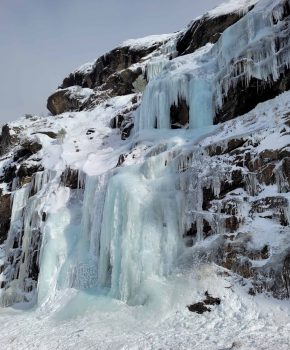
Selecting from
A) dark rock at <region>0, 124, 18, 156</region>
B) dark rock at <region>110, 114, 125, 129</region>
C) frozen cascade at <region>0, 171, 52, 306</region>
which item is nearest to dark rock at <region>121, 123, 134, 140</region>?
dark rock at <region>110, 114, 125, 129</region>

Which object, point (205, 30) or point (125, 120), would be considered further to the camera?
point (205, 30)

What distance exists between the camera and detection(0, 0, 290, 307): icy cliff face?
35.4 ft

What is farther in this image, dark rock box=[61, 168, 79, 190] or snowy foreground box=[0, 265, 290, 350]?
dark rock box=[61, 168, 79, 190]

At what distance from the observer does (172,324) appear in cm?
963

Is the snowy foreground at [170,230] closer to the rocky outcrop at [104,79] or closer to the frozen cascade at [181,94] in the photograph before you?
the frozen cascade at [181,94]

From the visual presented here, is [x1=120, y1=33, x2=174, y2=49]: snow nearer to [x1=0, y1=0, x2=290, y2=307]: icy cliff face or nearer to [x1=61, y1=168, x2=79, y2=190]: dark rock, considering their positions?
[x1=0, y1=0, x2=290, y2=307]: icy cliff face

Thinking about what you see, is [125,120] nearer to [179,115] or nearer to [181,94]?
[179,115]

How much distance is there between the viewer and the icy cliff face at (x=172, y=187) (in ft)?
35.4

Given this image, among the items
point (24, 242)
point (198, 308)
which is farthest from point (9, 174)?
point (198, 308)

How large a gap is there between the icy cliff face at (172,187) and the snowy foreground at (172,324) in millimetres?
398

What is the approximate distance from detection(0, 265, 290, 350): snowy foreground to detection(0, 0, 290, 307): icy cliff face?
40cm

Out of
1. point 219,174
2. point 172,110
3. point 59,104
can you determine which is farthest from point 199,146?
point 59,104

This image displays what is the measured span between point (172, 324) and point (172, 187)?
440cm

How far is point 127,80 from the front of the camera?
31.5 meters
